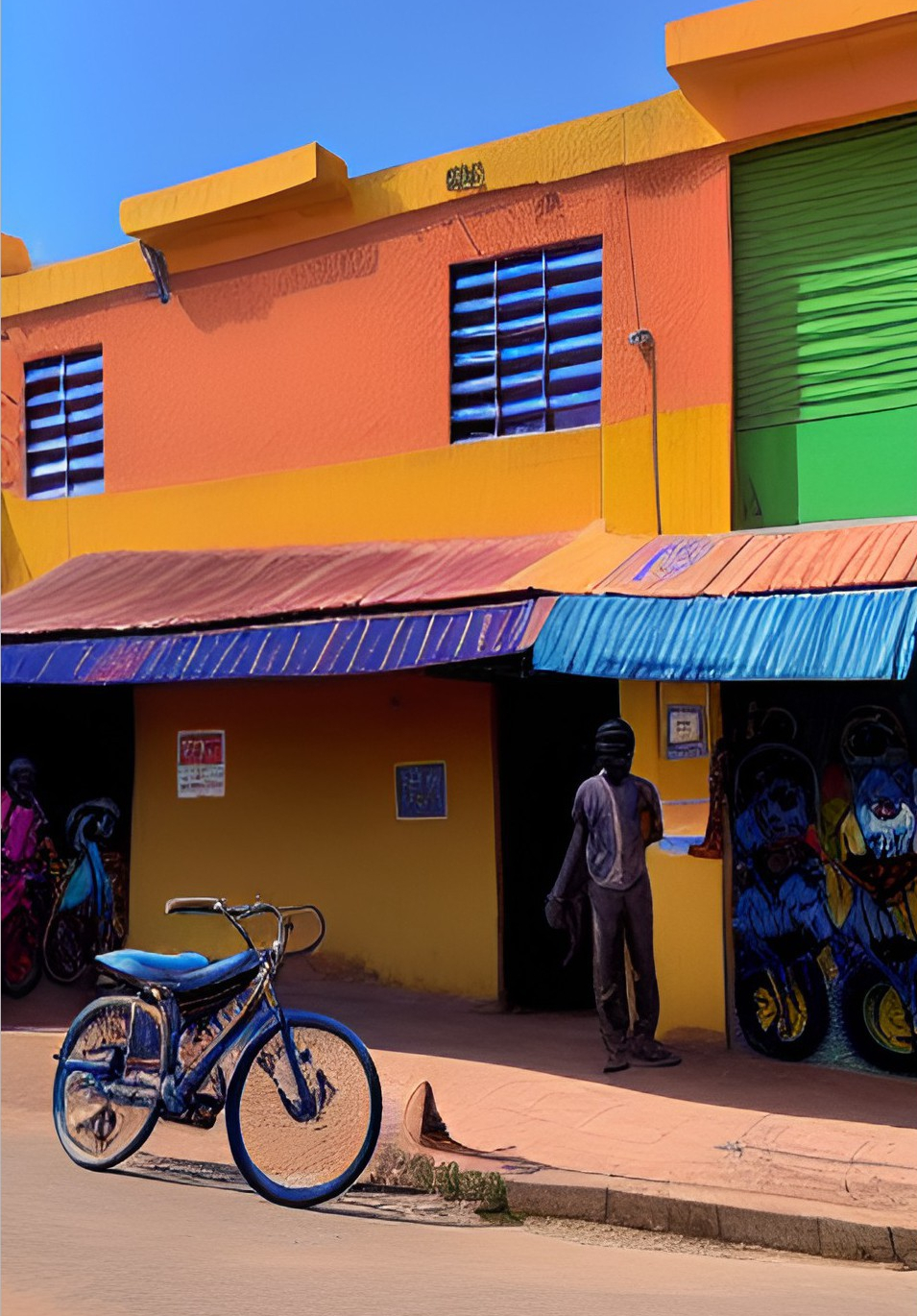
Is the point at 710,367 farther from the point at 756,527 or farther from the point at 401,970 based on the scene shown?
the point at 401,970

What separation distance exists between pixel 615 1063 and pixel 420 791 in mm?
3079

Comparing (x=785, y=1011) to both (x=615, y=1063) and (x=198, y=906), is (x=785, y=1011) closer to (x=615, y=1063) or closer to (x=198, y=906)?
(x=615, y=1063)

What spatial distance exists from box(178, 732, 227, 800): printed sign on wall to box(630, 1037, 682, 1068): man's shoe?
14.8 ft

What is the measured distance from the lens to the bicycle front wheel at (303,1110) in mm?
6473

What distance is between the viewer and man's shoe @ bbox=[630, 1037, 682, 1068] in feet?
30.2

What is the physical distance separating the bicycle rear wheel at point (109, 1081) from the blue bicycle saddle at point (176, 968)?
16cm

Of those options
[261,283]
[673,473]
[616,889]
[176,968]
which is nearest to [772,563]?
[673,473]

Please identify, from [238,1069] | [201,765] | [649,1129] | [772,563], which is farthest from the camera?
[201,765]

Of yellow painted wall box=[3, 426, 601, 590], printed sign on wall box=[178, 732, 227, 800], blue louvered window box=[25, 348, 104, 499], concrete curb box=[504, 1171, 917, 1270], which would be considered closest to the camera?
concrete curb box=[504, 1171, 917, 1270]

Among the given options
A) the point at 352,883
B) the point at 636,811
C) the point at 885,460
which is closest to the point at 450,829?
the point at 352,883

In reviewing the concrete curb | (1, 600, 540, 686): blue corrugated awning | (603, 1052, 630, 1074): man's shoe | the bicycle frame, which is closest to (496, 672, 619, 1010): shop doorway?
(1, 600, 540, 686): blue corrugated awning

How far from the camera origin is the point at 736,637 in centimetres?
850

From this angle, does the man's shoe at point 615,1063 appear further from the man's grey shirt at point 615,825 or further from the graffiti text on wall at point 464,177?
the graffiti text on wall at point 464,177

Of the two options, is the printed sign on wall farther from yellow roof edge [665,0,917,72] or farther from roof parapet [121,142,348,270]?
yellow roof edge [665,0,917,72]
